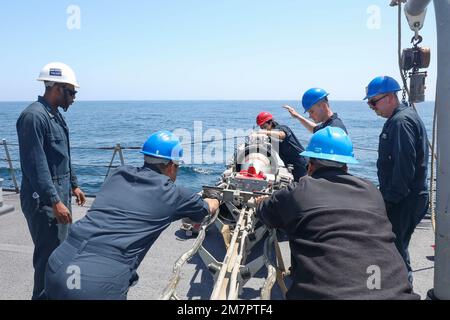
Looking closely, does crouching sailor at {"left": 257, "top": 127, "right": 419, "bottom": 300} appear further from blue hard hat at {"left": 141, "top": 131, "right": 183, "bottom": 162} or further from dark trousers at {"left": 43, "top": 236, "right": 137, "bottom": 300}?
dark trousers at {"left": 43, "top": 236, "right": 137, "bottom": 300}

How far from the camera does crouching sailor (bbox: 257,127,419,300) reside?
185cm

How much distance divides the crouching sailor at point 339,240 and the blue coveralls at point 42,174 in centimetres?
201

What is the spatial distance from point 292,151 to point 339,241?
12.2ft

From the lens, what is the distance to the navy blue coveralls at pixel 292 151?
5.51 metres

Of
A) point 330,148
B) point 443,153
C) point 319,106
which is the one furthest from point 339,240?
point 319,106

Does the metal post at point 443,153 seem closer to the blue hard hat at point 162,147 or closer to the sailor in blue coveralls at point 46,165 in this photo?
the blue hard hat at point 162,147

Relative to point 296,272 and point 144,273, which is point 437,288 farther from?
point 144,273

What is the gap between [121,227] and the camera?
7.68 ft

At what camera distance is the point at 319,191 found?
2145 mm

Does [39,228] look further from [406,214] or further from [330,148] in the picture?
[406,214]

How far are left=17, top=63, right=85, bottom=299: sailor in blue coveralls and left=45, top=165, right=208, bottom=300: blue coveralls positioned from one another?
0.88 meters

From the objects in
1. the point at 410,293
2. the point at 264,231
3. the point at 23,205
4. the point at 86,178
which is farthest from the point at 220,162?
the point at 410,293
